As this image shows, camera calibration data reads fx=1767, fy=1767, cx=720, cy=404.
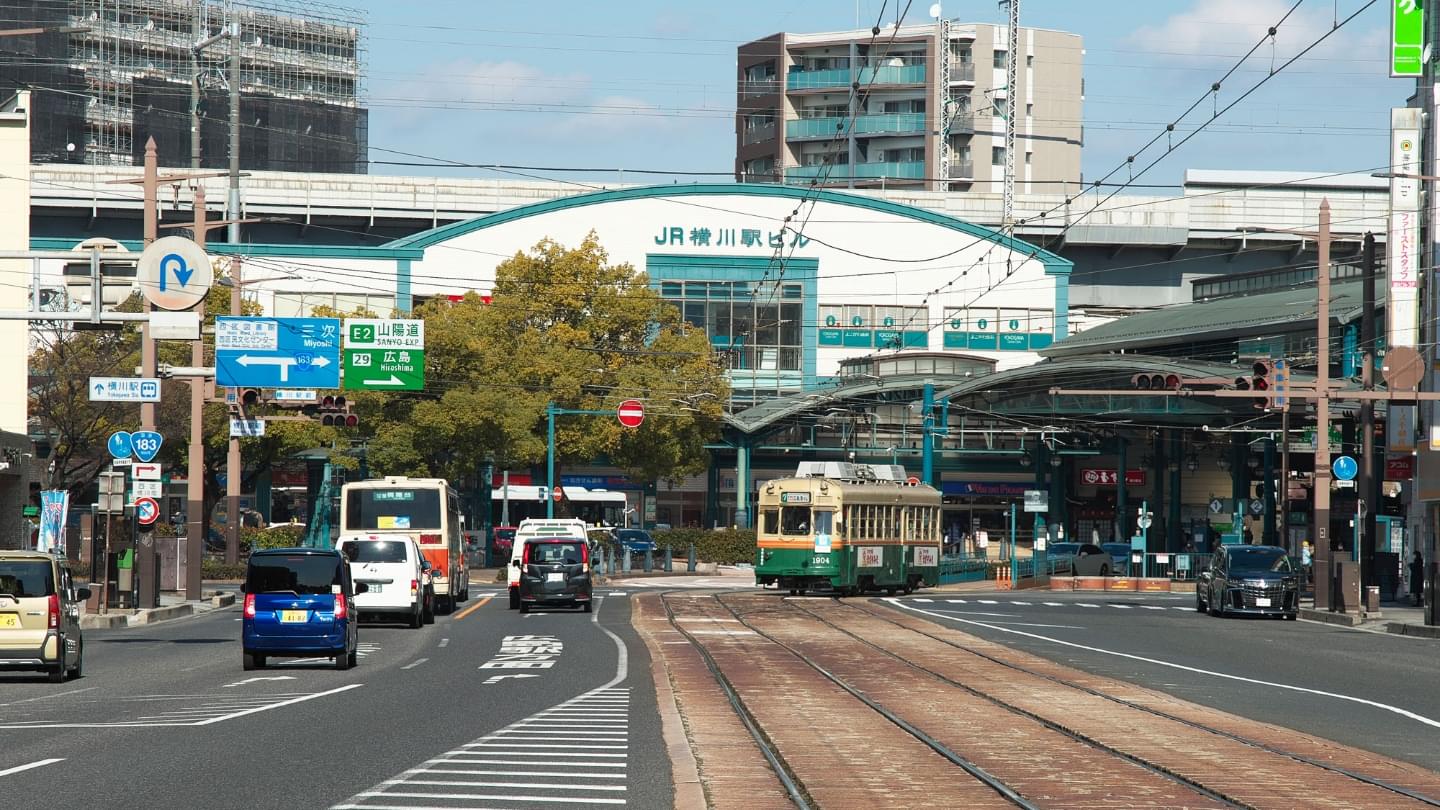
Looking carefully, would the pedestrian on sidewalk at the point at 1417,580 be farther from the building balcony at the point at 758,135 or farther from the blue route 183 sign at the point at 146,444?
the building balcony at the point at 758,135

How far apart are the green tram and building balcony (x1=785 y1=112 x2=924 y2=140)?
5908 centimetres

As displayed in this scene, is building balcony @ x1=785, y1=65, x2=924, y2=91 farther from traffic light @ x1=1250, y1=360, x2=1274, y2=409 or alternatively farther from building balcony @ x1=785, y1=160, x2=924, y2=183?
→ traffic light @ x1=1250, y1=360, x2=1274, y2=409

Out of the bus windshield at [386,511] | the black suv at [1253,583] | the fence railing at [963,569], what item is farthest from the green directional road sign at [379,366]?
the fence railing at [963,569]

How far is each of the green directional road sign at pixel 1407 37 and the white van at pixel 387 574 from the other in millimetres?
30753

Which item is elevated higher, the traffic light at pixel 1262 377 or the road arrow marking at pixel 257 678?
the traffic light at pixel 1262 377

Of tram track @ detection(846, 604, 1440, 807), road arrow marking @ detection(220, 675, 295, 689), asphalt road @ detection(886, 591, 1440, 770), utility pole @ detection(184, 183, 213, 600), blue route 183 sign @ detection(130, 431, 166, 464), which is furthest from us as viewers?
utility pole @ detection(184, 183, 213, 600)

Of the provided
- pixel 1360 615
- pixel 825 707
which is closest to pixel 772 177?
pixel 1360 615

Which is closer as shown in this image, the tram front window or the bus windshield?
the bus windshield

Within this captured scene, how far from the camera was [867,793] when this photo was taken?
11.5 meters

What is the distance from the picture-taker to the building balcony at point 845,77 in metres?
105

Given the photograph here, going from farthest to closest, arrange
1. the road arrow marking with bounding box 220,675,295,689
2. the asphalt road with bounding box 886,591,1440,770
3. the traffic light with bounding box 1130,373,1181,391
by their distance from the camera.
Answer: the traffic light with bounding box 1130,373,1181,391
the road arrow marking with bounding box 220,675,295,689
the asphalt road with bounding box 886,591,1440,770

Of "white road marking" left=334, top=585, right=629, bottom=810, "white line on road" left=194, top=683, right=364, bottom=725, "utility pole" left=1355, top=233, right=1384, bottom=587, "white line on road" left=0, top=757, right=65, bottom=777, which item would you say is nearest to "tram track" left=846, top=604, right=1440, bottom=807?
"white road marking" left=334, top=585, right=629, bottom=810

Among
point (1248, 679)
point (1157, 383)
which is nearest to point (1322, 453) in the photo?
point (1157, 383)

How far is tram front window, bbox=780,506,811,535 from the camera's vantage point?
46.4 m
